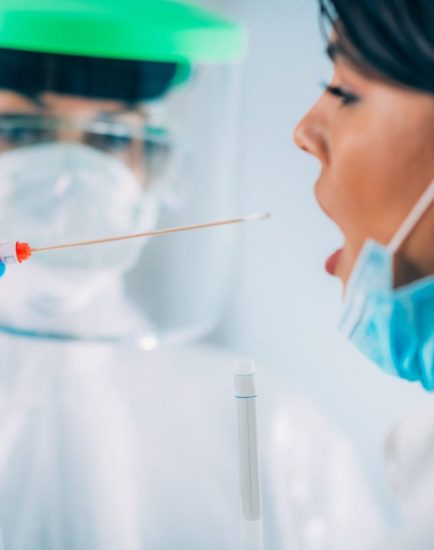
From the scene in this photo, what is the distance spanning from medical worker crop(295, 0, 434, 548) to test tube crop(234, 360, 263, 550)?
121mm

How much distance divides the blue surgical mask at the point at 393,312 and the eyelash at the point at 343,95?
0.34 feet

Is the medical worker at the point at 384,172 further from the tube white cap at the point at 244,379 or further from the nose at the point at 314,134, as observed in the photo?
the tube white cap at the point at 244,379

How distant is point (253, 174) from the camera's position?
3.84 feet

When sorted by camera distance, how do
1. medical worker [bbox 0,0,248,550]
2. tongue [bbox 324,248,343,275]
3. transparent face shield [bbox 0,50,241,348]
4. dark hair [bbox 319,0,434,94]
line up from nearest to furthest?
dark hair [bbox 319,0,434,94] < tongue [bbox 324,248,343,275] < medical worker [bbox 0,0,248,550] < transparent face shield [bbox 0,50,241,348]

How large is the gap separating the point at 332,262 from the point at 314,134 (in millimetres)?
125

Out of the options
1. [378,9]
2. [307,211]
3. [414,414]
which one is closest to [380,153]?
[378,9]

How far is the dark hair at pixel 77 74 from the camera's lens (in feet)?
3.34

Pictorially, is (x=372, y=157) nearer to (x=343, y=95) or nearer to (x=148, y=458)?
(x=343, y=95)

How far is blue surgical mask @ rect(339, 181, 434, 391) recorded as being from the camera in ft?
2.38

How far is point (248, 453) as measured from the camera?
2.38 feet

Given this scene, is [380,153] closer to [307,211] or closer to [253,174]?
[307,211]

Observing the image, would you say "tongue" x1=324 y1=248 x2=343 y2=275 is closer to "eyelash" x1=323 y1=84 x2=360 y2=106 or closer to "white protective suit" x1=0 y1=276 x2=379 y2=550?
"eyelash" x1=323 y1=84 x2=360 y2=106

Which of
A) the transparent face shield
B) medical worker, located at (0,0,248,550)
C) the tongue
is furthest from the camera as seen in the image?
the transparent face shield

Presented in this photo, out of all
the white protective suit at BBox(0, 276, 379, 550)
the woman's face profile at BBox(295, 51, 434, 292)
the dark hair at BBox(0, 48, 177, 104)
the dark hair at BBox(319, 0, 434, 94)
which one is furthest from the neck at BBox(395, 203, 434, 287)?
the dark hair at BBox(0, 48, 177, 104)
